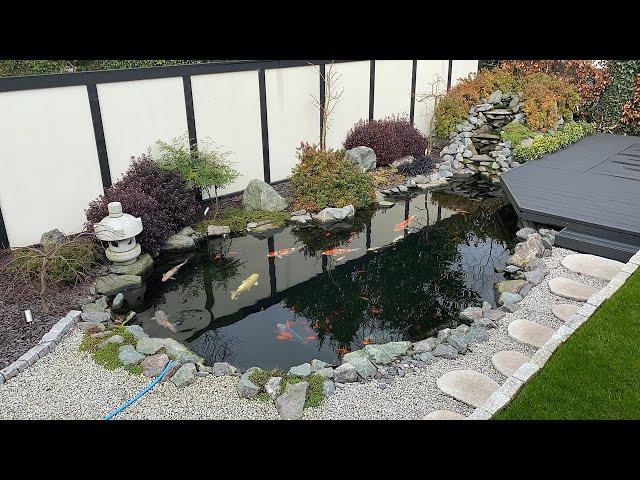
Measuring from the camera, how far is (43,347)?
5848 mm

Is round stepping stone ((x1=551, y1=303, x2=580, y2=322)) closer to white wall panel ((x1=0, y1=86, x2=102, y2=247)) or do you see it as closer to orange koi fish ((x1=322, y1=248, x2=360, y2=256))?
orange koi fish ((x1=322, y1=248, x2=360, y2=256))

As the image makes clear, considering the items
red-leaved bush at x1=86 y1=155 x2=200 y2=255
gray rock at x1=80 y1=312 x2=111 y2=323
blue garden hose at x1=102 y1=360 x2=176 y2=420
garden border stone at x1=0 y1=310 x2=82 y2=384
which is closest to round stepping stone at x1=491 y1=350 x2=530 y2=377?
blue garden hose at x1=102 y1=360 x2=176 y2=420

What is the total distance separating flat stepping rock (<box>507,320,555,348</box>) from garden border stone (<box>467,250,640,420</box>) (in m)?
0.70

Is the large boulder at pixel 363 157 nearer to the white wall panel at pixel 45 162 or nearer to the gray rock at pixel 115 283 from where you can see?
the white wall panel at pixel 45 162

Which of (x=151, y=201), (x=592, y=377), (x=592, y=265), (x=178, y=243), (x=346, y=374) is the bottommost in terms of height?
(x=178, y=243)

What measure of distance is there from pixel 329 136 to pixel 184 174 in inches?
172

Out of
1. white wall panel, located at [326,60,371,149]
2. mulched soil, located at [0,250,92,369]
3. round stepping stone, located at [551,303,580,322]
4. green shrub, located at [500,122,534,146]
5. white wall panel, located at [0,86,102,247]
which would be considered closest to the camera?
mulched soil, located at [0,250,92,369]

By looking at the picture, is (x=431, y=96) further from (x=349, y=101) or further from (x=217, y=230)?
(x=217, y=230)

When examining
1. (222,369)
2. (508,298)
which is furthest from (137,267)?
(508,298)

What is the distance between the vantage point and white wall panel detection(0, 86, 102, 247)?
26.0ft

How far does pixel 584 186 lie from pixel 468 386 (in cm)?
661

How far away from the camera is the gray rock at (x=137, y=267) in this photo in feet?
25.7

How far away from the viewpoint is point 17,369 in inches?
217
